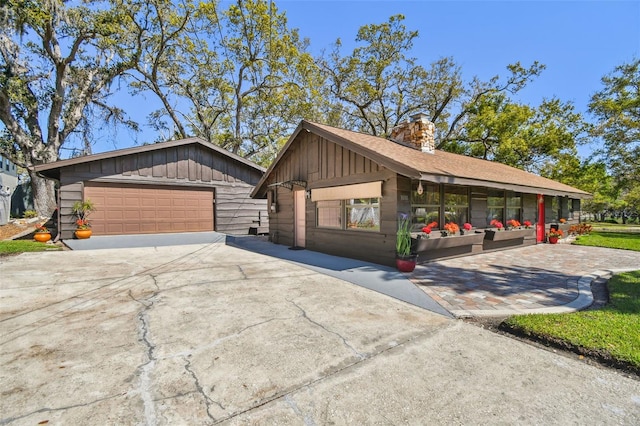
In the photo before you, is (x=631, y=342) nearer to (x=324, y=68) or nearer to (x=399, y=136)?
→ (x=399, y=136)

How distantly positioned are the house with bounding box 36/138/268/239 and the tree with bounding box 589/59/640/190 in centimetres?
2055

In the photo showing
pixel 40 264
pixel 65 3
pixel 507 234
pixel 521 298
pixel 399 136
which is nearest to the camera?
pixel 521 298

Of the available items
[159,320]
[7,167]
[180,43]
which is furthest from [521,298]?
[7,167]

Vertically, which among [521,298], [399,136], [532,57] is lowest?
[521,298]

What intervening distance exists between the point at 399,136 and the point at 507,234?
4.54m

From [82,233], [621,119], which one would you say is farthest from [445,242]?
[621,119]

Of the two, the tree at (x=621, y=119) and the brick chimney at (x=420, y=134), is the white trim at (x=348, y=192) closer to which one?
the brick chimney at (x=420, y=134)

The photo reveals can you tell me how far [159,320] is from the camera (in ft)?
10.8

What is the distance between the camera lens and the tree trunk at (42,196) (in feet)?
44.6

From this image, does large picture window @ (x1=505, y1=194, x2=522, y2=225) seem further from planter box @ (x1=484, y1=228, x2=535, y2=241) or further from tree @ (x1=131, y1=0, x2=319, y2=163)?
tree @ (x1=131, y1=0, x2=319, y2=163)

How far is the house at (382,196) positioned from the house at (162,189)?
2236 mm

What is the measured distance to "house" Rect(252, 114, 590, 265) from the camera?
246 inches

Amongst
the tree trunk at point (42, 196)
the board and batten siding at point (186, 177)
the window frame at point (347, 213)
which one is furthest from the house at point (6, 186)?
the window frame at point (347, 213)

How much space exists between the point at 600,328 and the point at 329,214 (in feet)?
19.4
